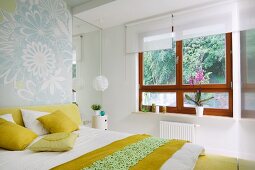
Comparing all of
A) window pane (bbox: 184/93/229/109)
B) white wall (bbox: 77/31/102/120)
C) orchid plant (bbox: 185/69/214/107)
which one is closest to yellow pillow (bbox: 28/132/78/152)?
white wall (bbox: 77/31/102/120)

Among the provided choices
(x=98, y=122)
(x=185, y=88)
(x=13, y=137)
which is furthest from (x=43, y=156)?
(x=185, y=88)

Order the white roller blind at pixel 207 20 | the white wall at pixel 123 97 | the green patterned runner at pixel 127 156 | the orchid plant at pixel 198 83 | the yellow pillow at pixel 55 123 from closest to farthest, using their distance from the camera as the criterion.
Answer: the green patterned runner at pixel 127 156, the yellow pillow at pixel 55 123, the white roller blind at pixel 207 20, the orchid plant at pixel 198 83, the white wall at pixel 123 97

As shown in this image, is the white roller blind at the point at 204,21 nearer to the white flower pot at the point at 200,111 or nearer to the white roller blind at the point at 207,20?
the white roller blind at the point at 207,20

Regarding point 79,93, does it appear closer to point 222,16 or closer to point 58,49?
point 58,49

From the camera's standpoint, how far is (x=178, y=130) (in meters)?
2.88

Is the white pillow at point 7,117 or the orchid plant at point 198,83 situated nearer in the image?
the white pillow at point 7,117

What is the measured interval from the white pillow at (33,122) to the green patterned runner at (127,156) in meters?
1.21

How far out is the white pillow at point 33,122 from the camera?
2107mm

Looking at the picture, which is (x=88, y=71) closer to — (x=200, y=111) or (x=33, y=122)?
(x=33, y=122)

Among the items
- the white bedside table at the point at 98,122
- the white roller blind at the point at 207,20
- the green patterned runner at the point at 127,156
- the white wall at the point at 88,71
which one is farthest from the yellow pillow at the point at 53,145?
the white roller blind at the point at 207,20

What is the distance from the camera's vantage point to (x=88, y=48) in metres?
3.64

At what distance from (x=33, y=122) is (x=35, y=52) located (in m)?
1.10

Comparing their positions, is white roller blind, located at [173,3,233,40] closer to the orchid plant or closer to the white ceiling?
the white ceiling

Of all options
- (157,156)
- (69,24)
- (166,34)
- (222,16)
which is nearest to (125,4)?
(166,34)
